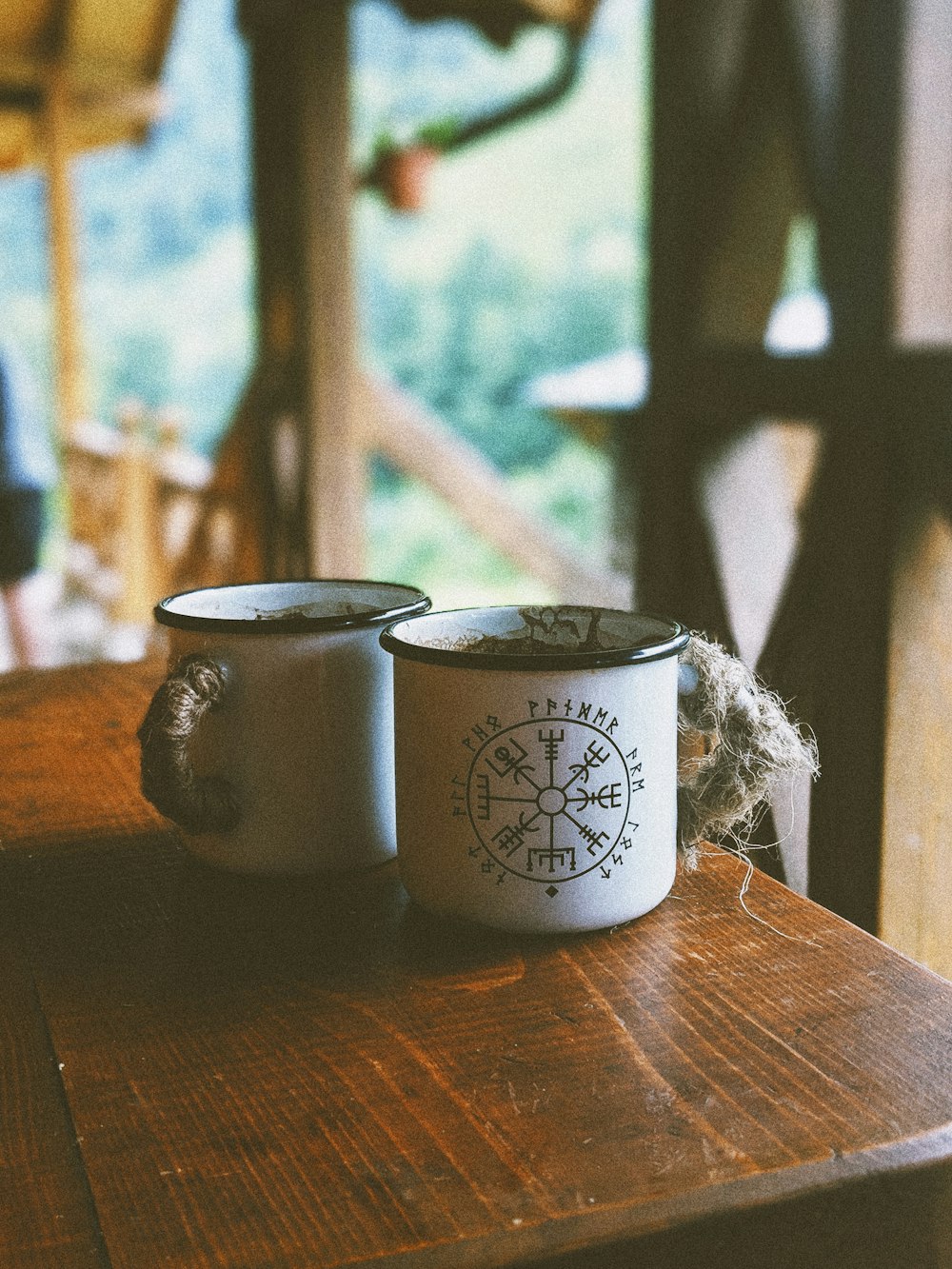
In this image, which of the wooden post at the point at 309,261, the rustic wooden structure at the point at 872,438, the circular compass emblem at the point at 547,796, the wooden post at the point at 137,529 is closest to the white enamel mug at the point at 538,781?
the circular compass emblem at the point at 547,796

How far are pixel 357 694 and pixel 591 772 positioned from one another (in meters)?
0.15

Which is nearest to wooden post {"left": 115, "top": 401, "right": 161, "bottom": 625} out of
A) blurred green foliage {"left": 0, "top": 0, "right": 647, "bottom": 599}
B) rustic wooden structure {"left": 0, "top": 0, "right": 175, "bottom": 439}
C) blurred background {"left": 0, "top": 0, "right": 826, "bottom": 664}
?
rustic wooden structure {"left": 0, "top": 0, "right": 175, "bottom": 439}

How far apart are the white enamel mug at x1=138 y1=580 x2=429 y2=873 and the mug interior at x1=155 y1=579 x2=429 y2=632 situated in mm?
21

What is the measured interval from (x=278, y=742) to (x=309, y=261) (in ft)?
7.79

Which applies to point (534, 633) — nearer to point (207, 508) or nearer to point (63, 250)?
point (207, 508)

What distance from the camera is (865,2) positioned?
1.04m

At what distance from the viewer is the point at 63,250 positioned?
5.51 m

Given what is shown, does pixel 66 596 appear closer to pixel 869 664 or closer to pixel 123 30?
pixel 123 30

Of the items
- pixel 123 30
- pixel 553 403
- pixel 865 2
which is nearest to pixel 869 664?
pixel 865 2

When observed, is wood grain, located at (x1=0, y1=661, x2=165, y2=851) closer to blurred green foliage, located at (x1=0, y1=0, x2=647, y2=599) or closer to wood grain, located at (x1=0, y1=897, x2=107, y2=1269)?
wood grain, located at (x1=0, y1=897, x2=107, y2=1269)

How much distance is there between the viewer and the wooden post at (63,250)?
5.39 meters

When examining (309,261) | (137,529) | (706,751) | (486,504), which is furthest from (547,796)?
(137,529)

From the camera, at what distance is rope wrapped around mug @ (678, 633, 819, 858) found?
26.2 inches

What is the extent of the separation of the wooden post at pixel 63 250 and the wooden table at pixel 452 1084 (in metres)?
5.12
